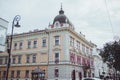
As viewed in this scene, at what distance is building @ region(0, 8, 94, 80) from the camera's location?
130ft

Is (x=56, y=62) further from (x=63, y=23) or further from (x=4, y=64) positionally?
(x=4, y=64)

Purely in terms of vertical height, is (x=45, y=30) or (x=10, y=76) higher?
(x=45, y=30)

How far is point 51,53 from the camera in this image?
4112 centimetres

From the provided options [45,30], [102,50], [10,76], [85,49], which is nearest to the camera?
[102,50]

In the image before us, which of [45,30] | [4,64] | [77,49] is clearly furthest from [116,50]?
[4,64]

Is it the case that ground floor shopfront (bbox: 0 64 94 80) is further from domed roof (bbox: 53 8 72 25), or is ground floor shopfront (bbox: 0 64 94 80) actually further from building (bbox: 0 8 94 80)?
domed roof (bbox: 53 8 72 25)

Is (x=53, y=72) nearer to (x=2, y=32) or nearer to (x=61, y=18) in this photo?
→ (x=61, y=18)

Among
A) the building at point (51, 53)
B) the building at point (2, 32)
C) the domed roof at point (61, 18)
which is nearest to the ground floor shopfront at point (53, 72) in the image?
the building at point (51, 53)

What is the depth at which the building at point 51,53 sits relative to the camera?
130 ft

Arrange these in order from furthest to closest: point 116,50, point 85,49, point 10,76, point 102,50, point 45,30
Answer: point 85,49 → point 10,76 → point 45,30 → point 102,50 → point 116,50

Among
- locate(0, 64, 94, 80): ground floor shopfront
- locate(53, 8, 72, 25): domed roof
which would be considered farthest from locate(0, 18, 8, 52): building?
locate(53, 8, 72, 25): domed roof

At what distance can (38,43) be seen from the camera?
4338cm

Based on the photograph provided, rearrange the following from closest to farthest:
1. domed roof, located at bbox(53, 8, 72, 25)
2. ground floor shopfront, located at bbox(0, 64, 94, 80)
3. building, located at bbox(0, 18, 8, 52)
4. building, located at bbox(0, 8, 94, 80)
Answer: building, located at bbox(0, 18, 8, 52) → ground floor shopfront, located at bbox(0, 64, 94, 80) → building, located at bbox(0, 8, 94, 80) → domed roof, located at bbox(53, 8, 72, 25)

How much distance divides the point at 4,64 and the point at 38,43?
11015 mm
